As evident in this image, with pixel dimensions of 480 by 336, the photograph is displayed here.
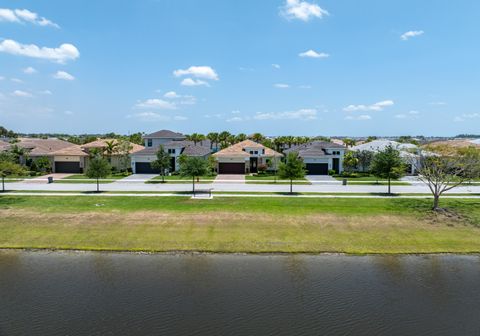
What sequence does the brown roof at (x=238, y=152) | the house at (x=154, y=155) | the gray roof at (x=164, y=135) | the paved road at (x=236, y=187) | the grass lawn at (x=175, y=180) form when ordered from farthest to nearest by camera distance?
1. the gray roof at (x=164, y=135)
2. the brown roof at (x=238, y=152)
3. the house at (x=154, y=155)
4. the grass lawn at (x=175, y=180)
5. the paved road at (x=236, y=187)

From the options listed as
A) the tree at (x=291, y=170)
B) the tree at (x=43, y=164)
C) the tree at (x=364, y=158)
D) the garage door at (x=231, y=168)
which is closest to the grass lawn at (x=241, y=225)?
the tree at (x=291, y=170)

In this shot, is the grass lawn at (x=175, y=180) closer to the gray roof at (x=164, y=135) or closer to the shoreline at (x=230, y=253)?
the gray roof at (x=164, y=135)

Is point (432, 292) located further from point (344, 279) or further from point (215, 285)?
point (215, 285)

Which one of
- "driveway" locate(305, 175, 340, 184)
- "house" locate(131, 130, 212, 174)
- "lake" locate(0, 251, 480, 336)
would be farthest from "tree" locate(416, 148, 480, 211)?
"house" locate(131, 130, 212, 174)

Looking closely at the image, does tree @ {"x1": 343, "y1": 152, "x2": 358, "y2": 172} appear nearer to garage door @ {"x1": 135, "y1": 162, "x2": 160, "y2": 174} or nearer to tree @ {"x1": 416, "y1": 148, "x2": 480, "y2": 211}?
tree @ {"x1": 416, "y1": 148, "x2": 480, "y2": 211}

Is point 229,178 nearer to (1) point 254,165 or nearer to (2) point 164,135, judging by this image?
(1) point 254,165

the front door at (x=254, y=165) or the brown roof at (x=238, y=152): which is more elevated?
the brown roof at (x=238, y=152)
